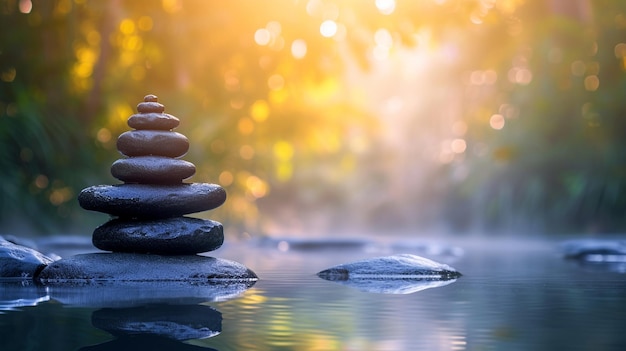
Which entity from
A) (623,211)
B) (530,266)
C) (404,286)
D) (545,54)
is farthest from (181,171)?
(545,54)

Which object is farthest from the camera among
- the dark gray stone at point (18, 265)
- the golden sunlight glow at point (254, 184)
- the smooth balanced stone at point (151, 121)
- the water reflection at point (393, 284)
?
the golden sunlight glow at point (254, 184)

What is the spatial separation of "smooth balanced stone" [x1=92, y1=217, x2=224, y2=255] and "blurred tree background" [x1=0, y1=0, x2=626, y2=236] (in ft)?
21.8

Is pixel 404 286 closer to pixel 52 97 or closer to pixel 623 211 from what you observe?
pixel 52 97

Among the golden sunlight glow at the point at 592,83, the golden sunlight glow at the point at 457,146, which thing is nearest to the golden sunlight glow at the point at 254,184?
the golden sunlight glow at the point at 592,83

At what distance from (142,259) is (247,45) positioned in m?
8.73

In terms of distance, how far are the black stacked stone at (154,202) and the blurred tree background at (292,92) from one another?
6475mm

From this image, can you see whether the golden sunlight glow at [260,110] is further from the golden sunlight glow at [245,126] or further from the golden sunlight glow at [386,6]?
the golden sunlight glow at [386,6]

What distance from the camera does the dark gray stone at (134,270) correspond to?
5.89 meters

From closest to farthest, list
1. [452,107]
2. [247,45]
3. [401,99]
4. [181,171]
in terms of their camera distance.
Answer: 1. [181,171]
2. [247,45]
3. [452,107]
4. [401,99]

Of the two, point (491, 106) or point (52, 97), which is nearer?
point (52, 97)

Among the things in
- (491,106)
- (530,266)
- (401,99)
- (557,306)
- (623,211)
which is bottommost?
(557,306)

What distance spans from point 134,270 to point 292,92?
10.9 metres

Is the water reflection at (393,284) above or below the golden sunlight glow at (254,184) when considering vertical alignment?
below

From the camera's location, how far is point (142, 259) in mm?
6094
